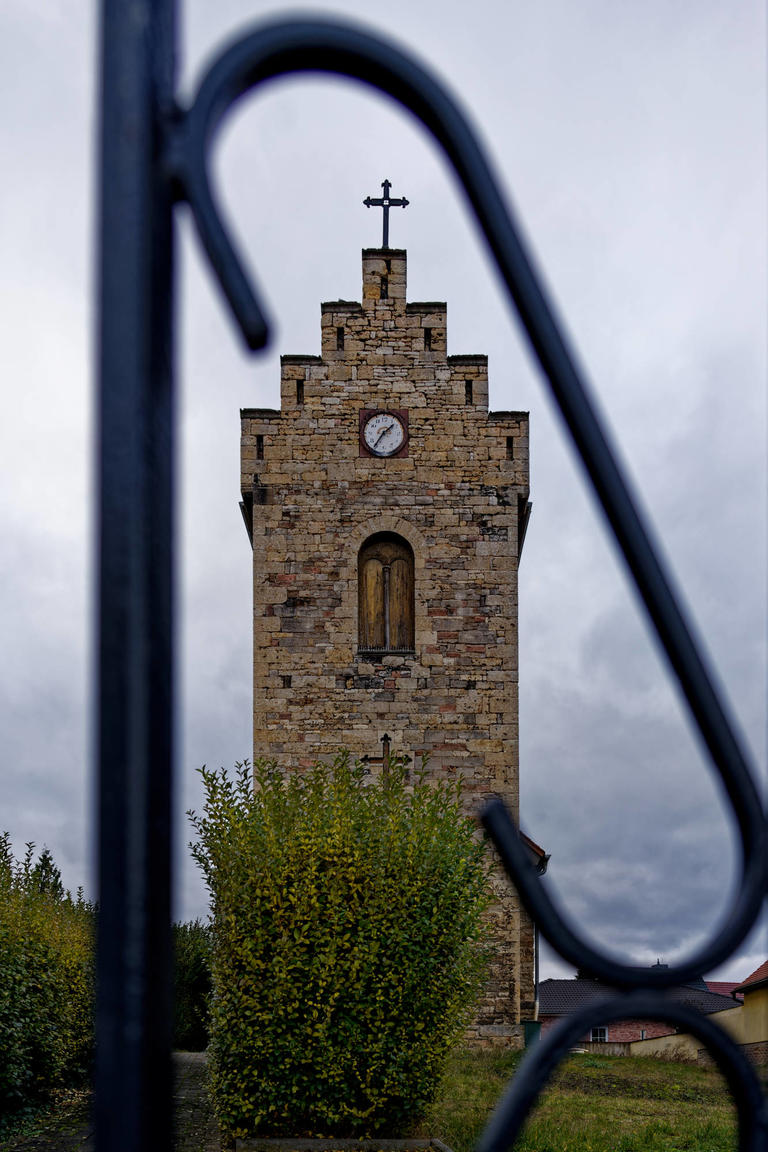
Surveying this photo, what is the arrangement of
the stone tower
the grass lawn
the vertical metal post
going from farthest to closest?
1. the stone tower
2. the grass lawn
3. the vertical metal post

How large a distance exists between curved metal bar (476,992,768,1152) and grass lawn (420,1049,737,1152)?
835 centimetres

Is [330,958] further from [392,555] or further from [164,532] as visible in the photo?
[392,555]

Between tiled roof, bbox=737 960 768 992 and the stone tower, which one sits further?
tiled roof, bbox=737 960 768 992

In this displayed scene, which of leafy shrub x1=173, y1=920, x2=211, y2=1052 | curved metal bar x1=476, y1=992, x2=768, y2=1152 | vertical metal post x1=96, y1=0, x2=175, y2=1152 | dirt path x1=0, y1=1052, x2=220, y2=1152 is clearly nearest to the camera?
vertical metal post x1=96, y1=0, x2=175, y2=1152

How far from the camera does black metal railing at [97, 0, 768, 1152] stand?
0.91m

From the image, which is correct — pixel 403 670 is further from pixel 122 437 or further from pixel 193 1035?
pixel 122 437

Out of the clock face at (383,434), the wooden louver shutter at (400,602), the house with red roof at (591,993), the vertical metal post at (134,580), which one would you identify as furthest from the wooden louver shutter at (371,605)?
the house with red roof at (591,993)

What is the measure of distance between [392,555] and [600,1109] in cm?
903

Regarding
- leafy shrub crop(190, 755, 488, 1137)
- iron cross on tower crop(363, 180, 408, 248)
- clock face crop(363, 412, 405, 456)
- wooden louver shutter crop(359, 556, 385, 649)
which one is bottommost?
leafy shrub crop(190, 755, 488, 1137)

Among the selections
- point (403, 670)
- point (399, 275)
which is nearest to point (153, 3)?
point (403, 670)

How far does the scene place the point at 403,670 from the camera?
57.8 ft

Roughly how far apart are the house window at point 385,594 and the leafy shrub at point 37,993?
6.30m

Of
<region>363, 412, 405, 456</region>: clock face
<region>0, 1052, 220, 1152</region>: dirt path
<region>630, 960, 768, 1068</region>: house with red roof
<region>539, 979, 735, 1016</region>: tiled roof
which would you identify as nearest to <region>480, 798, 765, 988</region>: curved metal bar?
<region>0, 1052, 220, 1152</region>: dirt path

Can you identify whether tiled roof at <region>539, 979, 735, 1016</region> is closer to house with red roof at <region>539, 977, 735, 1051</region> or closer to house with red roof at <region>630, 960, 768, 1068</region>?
house with red roof at <region>539, 977, 735, 1051</region>
